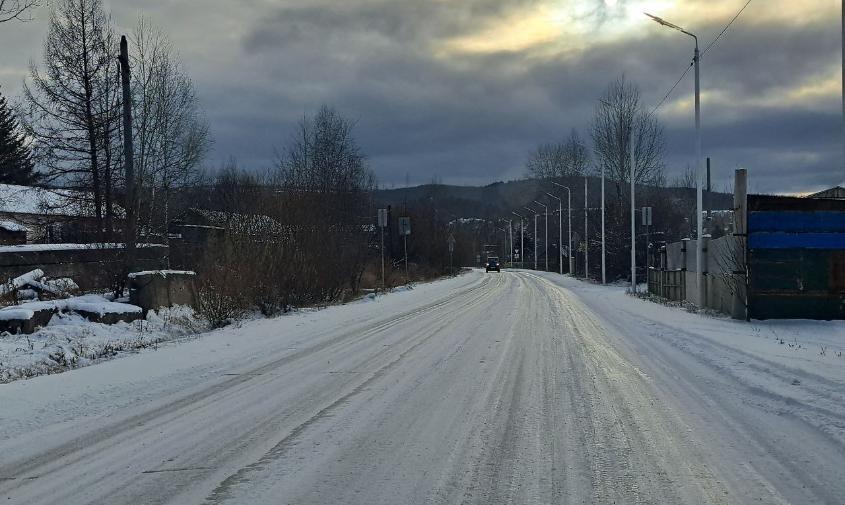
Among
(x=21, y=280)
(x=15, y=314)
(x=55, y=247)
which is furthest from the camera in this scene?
(x=55, y=247)

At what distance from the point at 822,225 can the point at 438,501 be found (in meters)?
17.8

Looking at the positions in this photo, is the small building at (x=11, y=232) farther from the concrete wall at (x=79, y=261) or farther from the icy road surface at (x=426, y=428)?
the icy road surface at (x=426, y=428)

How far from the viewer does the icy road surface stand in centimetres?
536

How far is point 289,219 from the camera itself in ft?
80.9

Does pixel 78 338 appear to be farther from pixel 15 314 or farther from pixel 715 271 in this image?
pixel 715 271

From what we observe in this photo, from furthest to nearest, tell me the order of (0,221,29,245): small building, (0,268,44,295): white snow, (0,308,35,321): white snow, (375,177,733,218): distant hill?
1. (375,177,733,218): distant hill
2. (0,221,29,245): small building
3. (0,268,44,295): white snow
4. (0,308,35,321): white snow

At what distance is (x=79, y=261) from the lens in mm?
23453

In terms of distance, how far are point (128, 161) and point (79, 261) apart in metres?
5.15

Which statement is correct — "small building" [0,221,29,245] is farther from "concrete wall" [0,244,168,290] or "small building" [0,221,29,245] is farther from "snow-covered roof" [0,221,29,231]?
"concrete wall" [0,244,168,290]

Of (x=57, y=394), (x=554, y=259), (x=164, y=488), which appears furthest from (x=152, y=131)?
(x=554, y=259)

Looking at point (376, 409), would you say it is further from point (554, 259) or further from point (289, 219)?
point (554, 259)

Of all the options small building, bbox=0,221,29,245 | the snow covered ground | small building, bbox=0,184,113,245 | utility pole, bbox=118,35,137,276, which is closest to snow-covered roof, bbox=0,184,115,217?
small building, bbox=0,184,113,245

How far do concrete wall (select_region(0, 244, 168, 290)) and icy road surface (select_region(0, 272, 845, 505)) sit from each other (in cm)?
994

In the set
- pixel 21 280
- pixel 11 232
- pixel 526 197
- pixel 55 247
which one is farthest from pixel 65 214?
pixel 526 197
